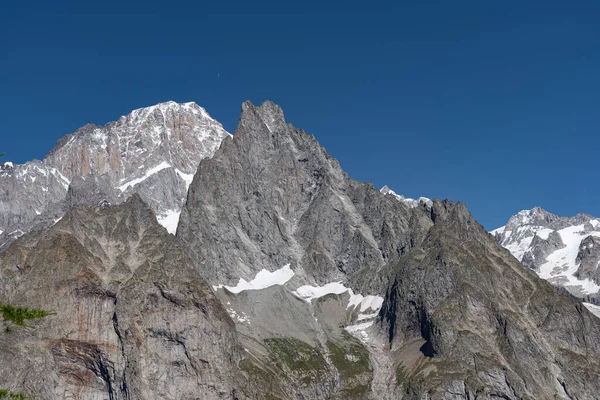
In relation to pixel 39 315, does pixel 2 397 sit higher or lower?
lower

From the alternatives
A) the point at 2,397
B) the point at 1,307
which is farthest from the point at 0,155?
the point at 2,397

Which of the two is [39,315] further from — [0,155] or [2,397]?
[0,155]

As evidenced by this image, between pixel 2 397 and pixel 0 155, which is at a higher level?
pixel 0 155

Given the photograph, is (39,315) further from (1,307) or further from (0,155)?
(0,155)

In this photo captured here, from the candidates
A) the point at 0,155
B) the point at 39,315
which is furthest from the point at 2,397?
the point at 0,155

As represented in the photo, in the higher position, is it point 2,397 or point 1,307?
point 1,307

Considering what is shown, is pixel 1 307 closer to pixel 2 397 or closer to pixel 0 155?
pixel 2 397

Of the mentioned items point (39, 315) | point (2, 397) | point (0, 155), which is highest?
point (0, 155)
